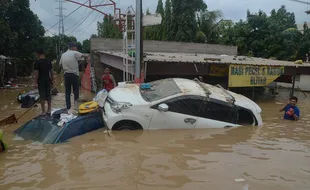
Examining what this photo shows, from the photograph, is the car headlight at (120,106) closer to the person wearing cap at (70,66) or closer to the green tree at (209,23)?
the person wearing cap at (70,66)

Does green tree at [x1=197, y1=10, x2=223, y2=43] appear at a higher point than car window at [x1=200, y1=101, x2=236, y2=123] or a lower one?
higher

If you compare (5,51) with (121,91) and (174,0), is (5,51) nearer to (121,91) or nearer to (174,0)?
(174,0)

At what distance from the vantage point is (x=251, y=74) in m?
13.7

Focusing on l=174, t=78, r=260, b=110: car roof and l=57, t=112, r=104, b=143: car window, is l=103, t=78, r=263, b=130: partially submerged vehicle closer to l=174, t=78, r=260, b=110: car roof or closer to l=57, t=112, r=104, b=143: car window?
l=174, t=78, r=260, b=110: car roof

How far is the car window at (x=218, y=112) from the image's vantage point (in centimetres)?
707

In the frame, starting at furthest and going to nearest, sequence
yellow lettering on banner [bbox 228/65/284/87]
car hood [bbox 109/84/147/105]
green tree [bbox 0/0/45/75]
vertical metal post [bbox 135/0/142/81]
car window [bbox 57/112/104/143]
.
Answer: green tree [bbox 0/0/45/75] → yellow lettering on banner [bbox 228/65/284/87] → vertical metal post [bbox 135/0/142/81] → car hood [bbox 109/84/147/105] → car window [bbox 57/112/104/143]

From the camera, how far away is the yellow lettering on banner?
1316 centimetres

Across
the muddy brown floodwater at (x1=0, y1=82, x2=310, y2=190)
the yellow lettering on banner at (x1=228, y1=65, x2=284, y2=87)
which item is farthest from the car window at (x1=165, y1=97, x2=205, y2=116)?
the yellow lettering on banner at (x1=228, y1=65, x2=284, y2=87)

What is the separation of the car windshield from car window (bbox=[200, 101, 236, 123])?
2.51 ft

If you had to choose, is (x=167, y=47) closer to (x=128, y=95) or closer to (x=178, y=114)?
(x=128, y=95)

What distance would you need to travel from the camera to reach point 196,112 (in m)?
7.03

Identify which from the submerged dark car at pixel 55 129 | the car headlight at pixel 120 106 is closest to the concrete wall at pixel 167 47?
the submerged dark car at pixel 55 129

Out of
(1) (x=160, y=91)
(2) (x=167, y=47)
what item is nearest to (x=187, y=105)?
(1) (x=160, y=91)

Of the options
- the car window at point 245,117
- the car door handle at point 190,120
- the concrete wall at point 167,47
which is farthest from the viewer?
the concrete wall at point 167,47
